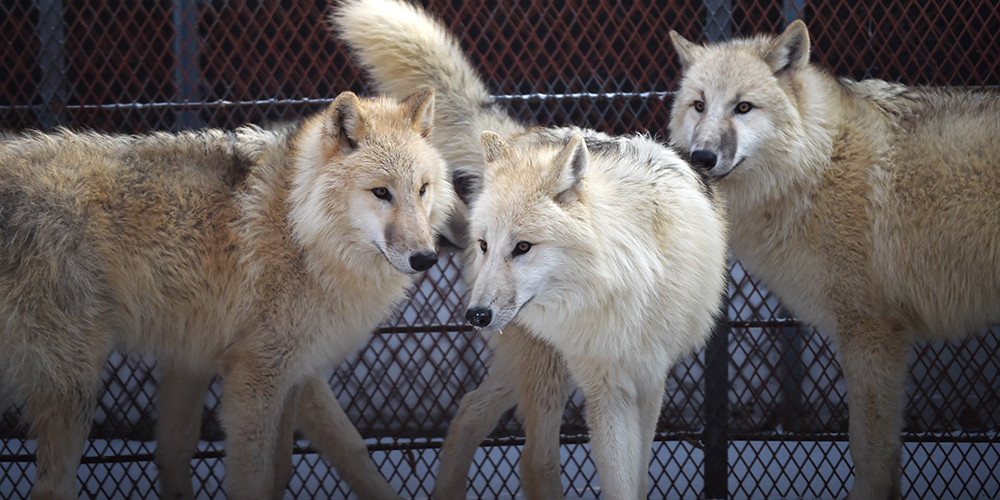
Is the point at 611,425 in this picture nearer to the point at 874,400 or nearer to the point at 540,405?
the point at 540,405

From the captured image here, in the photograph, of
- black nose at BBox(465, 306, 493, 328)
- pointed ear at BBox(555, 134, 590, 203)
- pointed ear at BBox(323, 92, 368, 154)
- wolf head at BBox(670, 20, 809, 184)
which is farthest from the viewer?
wolf head at BBox(670, 20, 809, 184)

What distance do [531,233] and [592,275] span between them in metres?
0.29

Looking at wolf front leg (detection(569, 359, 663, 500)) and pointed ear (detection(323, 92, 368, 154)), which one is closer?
wolf front leg (detection(569, 359, 663, 500))

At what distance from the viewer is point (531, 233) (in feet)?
9.33

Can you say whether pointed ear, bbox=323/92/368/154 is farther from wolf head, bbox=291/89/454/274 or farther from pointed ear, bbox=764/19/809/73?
pointed ear, bbox=764/19/809/73

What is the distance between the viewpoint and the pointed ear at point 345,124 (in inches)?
128

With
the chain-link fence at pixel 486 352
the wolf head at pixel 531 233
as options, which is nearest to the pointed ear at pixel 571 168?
the wolf head at pixel 531 233

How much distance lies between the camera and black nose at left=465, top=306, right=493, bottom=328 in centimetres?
271

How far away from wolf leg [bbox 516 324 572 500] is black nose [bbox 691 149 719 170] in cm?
113

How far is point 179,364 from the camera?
3.65m

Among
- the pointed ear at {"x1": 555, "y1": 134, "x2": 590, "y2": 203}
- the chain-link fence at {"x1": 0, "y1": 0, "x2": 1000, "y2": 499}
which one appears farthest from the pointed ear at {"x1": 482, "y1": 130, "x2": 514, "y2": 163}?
the chain-link fence at {"x1": 0, "y1": 0, "x2": 1000, "y2": 499}

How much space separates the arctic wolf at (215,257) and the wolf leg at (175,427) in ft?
1.14

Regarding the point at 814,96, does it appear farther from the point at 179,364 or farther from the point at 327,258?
the point at 179,364

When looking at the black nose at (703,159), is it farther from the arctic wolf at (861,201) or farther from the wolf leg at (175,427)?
the wolf leg at (175,427)
